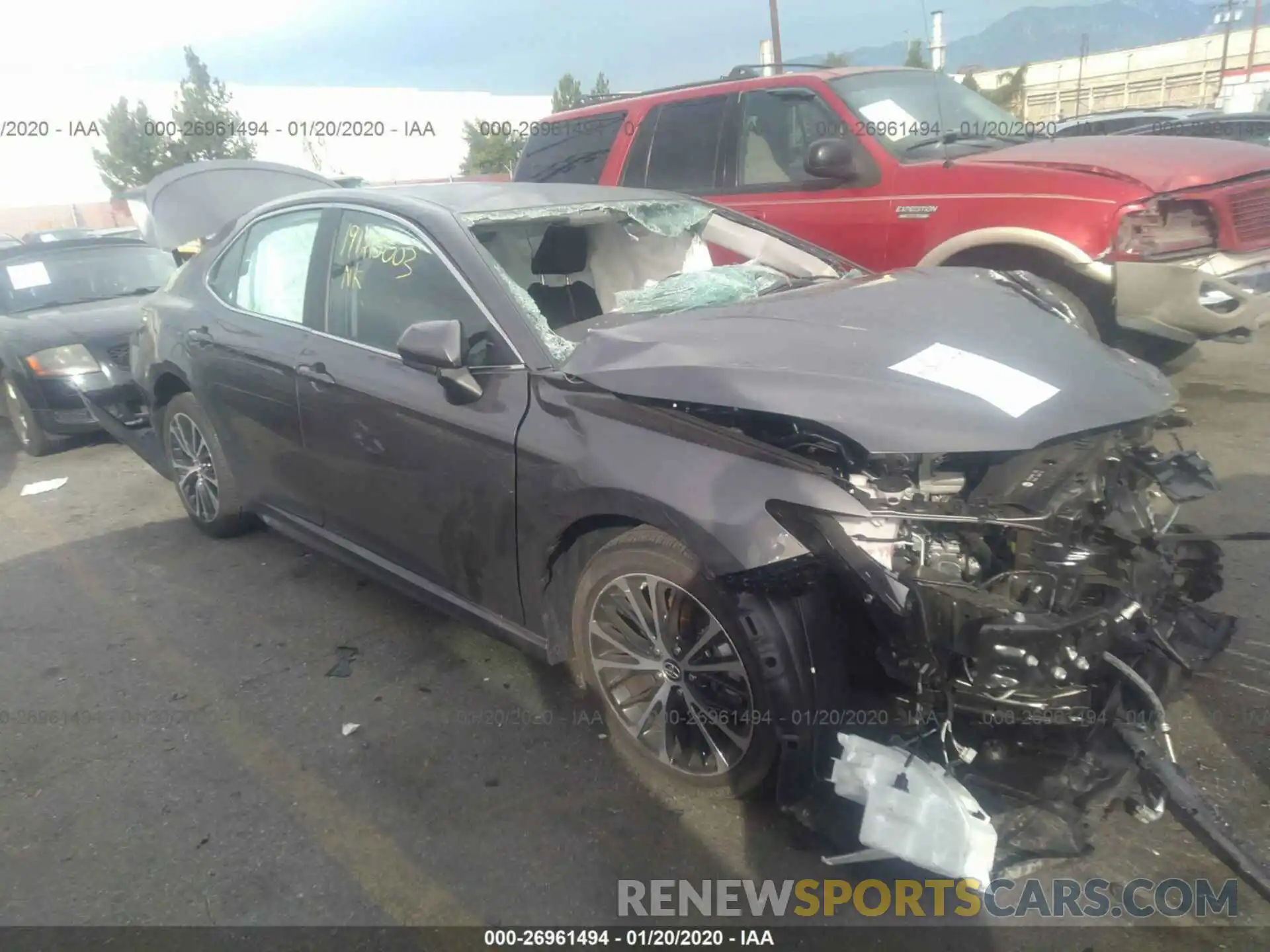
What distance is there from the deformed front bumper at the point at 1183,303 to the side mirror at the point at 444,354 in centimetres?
354

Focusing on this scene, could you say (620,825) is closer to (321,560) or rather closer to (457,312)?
(457,312)

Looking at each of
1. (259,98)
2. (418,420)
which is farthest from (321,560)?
(259,98)

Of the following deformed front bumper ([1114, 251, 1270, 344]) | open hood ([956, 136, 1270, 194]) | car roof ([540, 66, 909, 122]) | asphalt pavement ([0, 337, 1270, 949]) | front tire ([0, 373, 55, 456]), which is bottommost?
asphalt pavement ([0, 337, 1270, 949])

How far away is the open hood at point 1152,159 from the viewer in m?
4.87

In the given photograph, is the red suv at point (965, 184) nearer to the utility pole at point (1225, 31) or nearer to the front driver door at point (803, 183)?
the front driver door at point (803, 183)

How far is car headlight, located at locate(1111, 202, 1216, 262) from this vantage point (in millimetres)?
4742

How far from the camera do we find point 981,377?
2488 millimetres

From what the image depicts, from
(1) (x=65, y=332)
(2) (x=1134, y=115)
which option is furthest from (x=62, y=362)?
(2) (x=1134, y=115)

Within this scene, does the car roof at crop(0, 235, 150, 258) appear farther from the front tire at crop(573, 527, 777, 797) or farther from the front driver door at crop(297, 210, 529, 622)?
the front tire at crop(573, 527, 777, 797)

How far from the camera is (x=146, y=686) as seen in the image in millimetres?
3500

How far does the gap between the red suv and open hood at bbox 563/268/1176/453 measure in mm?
1901

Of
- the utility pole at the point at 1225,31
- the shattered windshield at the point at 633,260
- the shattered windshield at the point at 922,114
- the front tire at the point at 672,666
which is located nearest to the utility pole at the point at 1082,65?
the utility pole at the point at 1225,31

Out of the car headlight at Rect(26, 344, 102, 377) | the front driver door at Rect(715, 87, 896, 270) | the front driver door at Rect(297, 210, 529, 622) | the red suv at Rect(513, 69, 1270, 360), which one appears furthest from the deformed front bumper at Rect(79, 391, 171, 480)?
the front driver door at Rect(715, 87, 896, 270)

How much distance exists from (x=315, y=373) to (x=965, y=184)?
3845 millimetres
